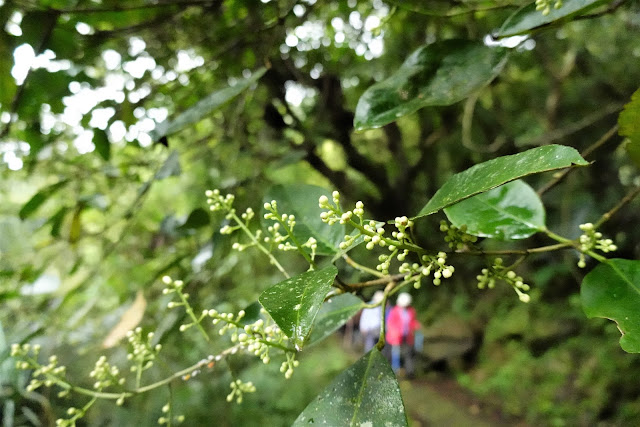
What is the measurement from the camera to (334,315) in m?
0.68

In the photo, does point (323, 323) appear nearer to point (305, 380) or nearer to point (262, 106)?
point (262, 106)

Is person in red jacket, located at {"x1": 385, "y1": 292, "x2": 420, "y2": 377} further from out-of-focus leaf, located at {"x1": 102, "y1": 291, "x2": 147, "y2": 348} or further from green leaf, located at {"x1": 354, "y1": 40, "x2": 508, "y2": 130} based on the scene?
green leaf, located at {"x1": 354, "y1": 40, "x2": 508, "y2": 130}

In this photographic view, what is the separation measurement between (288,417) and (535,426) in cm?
218

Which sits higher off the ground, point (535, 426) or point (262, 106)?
point (262, 106)

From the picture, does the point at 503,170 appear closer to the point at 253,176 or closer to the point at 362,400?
the point at 362,400

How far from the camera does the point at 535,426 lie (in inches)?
139

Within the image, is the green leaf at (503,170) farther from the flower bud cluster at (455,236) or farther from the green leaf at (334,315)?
the green leaf at (334,315)

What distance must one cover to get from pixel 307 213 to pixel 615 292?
18.4 inches

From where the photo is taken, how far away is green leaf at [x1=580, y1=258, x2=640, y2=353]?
0.52 meters

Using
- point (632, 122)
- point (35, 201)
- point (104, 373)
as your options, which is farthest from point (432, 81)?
point (35, 201)

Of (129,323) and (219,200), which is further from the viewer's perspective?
(129,323)

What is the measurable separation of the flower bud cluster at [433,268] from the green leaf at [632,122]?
0.34 meters

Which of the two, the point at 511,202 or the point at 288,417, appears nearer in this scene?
the point at 511,202

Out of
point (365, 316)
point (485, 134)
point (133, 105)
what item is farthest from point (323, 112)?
point (365, 316)
